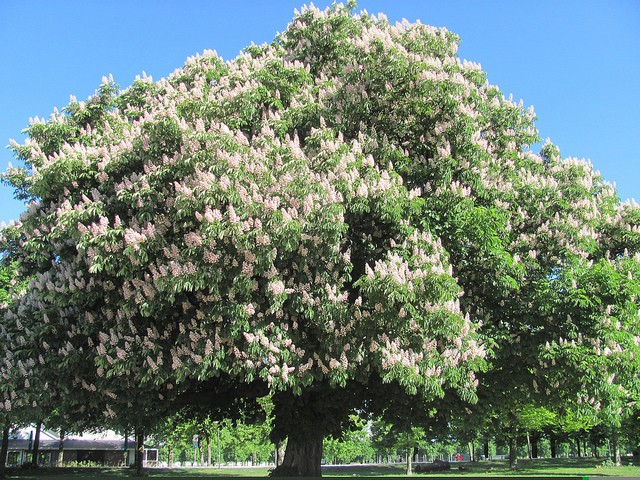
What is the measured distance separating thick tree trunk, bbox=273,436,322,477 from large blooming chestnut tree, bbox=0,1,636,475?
131 cm

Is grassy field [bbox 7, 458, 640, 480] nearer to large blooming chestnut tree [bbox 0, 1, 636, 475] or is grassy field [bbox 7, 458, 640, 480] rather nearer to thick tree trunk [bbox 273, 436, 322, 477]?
thick tree trunk [bbox 273, 436, 322, 477]

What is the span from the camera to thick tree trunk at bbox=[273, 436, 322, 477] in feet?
56.9

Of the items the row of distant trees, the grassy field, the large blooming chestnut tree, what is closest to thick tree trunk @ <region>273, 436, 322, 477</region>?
the row of distant trees

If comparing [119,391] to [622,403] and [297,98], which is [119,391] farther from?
[622,403]

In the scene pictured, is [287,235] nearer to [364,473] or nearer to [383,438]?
[364,473]

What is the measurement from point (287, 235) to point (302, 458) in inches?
394

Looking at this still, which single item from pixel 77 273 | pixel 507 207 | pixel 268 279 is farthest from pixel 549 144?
pixel 77 273

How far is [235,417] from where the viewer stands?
18.2 meters

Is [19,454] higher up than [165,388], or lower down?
lower down

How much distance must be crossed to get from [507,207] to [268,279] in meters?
7.60

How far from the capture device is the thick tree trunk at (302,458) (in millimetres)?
17344

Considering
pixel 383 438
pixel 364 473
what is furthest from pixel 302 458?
pixel 383 438

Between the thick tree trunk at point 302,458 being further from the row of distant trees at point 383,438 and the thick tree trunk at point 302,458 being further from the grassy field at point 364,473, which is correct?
the grassy field at point 364,473

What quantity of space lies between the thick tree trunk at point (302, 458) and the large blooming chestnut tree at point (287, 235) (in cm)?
131
